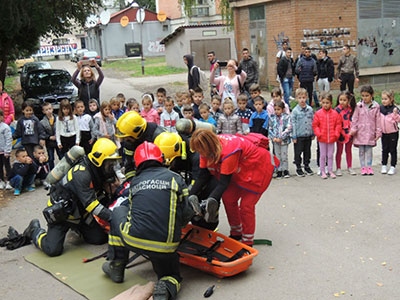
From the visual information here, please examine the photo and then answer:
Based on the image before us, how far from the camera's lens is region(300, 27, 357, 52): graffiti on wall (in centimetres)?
1756

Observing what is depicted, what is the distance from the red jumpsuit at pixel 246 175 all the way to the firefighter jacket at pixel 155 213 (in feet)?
2.62


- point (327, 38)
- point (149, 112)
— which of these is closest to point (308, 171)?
point (149, 112)

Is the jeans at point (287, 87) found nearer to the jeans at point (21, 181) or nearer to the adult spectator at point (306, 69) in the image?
the adult spectator at point (306, 69)

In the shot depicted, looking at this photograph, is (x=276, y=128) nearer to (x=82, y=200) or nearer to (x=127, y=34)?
(x=82, y=200)

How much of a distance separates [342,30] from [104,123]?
36.2 ft

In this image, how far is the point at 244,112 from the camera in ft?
32.1

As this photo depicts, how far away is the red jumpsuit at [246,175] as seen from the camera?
5.80m

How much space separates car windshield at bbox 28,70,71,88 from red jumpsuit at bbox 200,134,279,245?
556 inches

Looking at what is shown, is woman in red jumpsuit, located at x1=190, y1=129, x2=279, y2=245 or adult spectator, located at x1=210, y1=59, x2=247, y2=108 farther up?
adult spectator, located at x1=210, y1=59, x2=247, y2=108

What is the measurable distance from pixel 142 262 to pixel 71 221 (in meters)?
1.19

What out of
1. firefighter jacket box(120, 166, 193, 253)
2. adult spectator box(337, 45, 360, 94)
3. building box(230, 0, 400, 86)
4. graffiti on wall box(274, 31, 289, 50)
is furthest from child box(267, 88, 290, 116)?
graffiti on wall box(274, 31, 289, 50)

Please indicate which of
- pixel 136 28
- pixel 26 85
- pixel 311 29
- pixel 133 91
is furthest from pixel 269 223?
pixel 136 28

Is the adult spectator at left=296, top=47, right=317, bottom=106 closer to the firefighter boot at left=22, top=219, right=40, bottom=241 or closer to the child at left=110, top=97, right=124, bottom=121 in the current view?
the child at left=110, top=97, right=124, bottom=121

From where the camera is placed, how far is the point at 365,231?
21.8 ft
